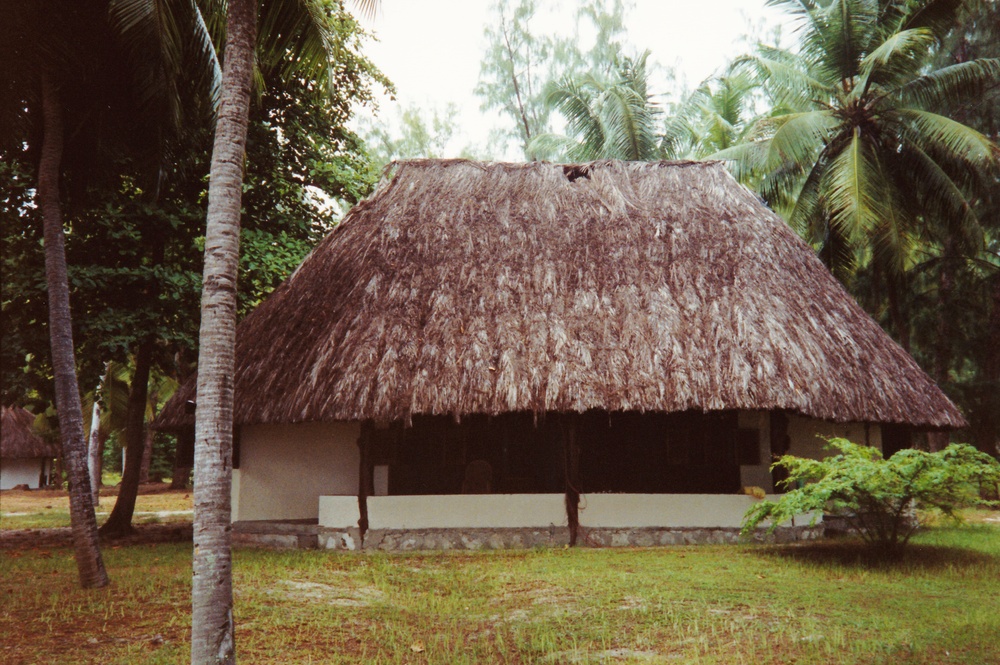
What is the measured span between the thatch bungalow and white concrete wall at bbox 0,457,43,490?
2277 centimetres

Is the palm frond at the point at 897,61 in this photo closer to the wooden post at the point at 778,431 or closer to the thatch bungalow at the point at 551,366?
the thatch bungalow at the point at 551,366

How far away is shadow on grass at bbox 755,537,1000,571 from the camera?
29.8 ft

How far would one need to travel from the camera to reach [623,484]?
42.7 feet

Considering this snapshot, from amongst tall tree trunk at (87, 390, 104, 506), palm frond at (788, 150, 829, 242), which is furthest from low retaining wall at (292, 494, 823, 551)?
tall tree trunk at (87, 390, 104, 506)

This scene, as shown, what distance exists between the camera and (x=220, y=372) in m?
5.30

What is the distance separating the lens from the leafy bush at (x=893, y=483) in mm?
8391

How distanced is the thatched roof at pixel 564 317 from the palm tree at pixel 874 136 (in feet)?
9.88

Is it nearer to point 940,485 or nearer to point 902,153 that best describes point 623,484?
point 940,485

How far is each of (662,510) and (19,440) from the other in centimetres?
2699

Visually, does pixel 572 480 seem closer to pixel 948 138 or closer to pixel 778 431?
pixel 778 431

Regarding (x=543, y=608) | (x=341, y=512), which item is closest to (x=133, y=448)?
(x=341, y=512)

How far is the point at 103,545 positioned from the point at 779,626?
401 inches

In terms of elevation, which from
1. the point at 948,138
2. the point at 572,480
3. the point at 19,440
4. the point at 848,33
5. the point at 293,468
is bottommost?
the point at 572,480

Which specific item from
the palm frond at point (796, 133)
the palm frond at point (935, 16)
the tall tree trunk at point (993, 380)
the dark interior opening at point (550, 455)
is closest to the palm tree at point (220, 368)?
the dark interior opening at point (550, 455)
